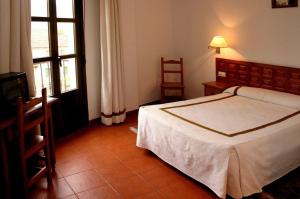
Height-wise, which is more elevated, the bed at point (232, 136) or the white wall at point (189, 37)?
the white wall at point (189, 37)

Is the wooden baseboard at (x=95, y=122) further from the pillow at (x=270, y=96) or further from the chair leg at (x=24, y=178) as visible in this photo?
the chair leg at (x=24, y=178)

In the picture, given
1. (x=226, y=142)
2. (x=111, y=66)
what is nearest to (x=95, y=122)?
(x=111, y=66)

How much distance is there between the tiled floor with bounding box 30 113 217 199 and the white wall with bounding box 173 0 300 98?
6.00 ft

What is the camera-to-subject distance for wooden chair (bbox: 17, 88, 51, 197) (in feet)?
7.73

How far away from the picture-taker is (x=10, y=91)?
8.72ft

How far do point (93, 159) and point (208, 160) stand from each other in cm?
140

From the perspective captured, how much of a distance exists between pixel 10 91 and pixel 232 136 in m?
1.97

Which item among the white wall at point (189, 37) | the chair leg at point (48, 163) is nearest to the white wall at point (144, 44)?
the white wall at point (189, 37)

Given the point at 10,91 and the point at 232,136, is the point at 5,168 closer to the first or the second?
the point at 10,91

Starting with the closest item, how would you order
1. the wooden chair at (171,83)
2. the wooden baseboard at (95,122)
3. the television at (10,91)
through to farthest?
1. the television at (10,91)
2. the wooden baseboard at (95,122)
3. the wooden chair at (171,83)

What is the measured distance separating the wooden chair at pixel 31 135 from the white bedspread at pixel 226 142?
1110 millimetres

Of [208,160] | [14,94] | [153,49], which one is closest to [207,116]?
[208,160]

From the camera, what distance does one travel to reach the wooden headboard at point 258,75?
12.0 feet

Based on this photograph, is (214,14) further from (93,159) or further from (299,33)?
(93,159)
